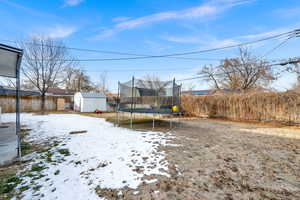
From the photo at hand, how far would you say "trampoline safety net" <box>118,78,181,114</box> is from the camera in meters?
6.42

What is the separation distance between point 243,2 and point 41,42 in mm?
16362

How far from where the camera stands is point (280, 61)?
951 centimetres

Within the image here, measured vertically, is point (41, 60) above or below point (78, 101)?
above

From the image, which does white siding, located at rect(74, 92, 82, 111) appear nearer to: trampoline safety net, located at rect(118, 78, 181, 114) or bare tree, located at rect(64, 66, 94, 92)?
trampoline safety net, located at rect(118, 78, 181, 114)

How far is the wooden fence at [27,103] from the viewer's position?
11.8m

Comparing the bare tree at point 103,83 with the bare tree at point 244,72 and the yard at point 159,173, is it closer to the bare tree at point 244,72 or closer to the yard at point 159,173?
the bare tree at point 244,72

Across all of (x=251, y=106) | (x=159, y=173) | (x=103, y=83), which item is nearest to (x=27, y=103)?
Answer: (x=103, y=83)

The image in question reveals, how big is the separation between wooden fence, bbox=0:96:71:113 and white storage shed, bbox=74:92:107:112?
327 centimetres

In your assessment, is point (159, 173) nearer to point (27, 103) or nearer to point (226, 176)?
point (226, 176)

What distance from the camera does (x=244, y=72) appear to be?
45.7 ft

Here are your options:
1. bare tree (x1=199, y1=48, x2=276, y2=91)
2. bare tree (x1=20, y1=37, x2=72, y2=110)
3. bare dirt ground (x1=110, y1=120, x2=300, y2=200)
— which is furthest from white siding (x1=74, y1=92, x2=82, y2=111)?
bare tree (x1=199, y1=48, x2=276, y2=91)

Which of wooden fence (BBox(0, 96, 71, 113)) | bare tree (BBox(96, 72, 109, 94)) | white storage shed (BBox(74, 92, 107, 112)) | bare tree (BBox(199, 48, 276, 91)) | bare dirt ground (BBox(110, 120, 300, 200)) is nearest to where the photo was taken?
bare dirt ground (BBox(110, 120, 300, 200))

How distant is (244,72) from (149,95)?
1213 cm

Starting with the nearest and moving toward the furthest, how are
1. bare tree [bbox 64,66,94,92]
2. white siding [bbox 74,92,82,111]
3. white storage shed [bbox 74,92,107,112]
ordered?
1. white storage shed [bbox 74,92,107,112]
2. white siding [bbox 74,92,82,111]
3. bare tree [bbox 64,66,94,92]
